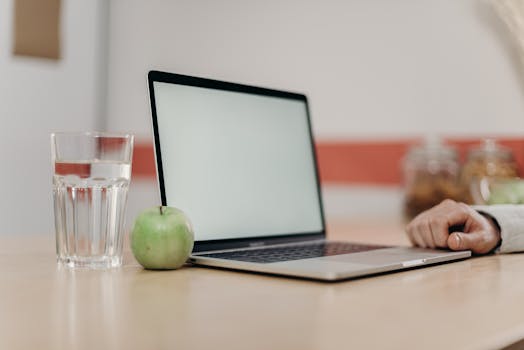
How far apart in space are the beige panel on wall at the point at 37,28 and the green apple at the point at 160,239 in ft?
6.65

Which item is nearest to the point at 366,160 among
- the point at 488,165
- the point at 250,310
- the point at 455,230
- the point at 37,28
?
the point at 488,165

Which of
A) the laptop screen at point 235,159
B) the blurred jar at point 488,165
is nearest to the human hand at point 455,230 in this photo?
the laptop screen at point 235,159

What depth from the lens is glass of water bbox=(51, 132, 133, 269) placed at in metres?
0.91

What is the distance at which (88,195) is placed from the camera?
3.04ft

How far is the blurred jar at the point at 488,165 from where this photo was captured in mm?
1898

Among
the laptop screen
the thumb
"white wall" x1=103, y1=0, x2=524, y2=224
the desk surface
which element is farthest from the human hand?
"white wall" x1=103, y1=0, x2=524, y2=224

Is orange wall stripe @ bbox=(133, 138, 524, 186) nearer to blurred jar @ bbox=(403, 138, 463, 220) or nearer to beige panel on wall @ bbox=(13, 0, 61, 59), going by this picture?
blurred jar @ bbox=(403, 138, 463, 220)

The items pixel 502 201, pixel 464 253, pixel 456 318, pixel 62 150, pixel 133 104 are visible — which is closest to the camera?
pixel 456 318

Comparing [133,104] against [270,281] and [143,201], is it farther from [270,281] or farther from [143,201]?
[270,281]

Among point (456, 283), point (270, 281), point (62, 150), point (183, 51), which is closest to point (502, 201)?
point (456, 283)

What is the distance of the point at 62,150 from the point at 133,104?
2.08 metres

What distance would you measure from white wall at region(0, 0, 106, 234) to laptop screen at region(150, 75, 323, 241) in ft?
5.38

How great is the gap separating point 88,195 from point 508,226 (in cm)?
69

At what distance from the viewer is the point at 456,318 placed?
60 centimetres
